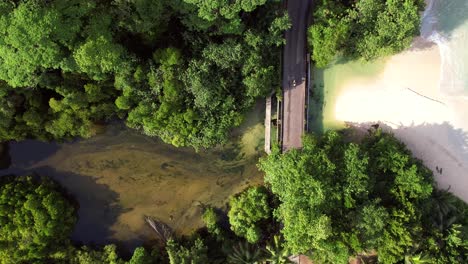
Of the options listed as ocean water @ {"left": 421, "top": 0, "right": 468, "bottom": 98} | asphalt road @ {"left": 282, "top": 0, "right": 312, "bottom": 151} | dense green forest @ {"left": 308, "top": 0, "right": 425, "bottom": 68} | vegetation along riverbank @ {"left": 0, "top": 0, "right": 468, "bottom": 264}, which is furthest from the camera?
ocean water @ {"left": 421, "top": 0, "right": 468, "bottom": 98}

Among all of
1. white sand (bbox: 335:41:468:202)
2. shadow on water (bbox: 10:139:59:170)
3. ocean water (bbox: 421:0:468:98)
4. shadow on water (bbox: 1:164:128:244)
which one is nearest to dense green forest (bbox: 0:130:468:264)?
shadow on water (bbox: 1:164:128:244)

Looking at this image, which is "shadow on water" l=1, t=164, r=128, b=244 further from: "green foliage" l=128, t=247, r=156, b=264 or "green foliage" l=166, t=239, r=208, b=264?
"green foliage" l=166, t=239, r=208, b=264

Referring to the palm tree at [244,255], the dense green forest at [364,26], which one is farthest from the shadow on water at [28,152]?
the dense green forest at [364,26]

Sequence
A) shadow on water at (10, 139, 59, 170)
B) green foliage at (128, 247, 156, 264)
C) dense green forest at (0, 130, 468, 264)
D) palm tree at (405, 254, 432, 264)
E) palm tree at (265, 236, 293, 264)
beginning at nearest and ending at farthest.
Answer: dense green forest at (0, 130, 468, 264) → palm tree at (405, 254, 432, 264) → palm tree at (265, 236, 293, 264) → green foliage at (128, 247, 156, 264) → shadow on water at (10, 139, 59, 170)

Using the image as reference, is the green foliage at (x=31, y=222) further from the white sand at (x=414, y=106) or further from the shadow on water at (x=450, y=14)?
the shadow on water at (x=450, y=14)

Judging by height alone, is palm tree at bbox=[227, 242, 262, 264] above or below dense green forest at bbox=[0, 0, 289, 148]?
below

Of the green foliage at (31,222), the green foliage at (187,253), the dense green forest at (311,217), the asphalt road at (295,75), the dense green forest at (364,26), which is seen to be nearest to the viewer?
the dense green forest at (311,217)

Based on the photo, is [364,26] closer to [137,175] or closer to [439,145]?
[439,145]
